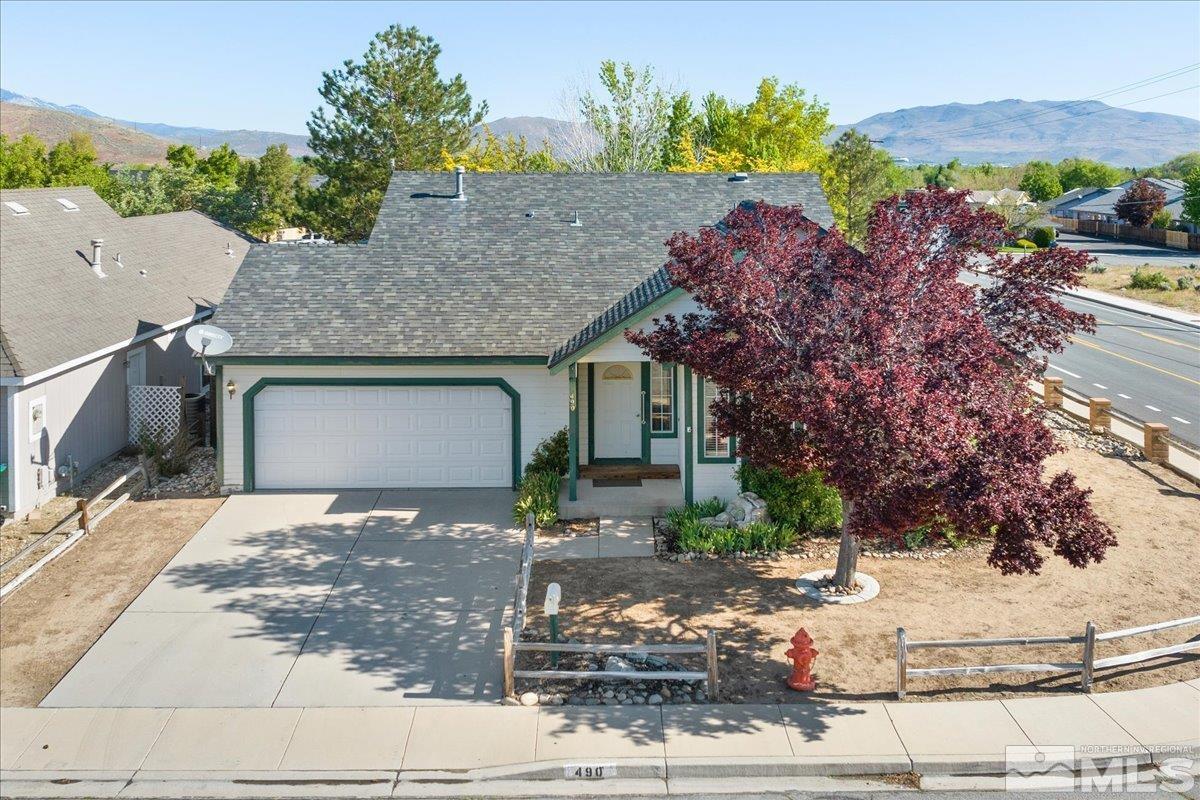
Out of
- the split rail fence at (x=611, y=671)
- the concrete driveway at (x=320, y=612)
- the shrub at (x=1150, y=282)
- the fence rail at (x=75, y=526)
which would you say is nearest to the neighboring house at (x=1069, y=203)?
the shrub at (x=1150, y=282)

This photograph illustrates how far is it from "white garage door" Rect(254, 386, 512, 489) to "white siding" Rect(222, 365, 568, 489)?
0.28 m

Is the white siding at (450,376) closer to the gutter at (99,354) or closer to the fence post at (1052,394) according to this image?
the gutter at (99,354)

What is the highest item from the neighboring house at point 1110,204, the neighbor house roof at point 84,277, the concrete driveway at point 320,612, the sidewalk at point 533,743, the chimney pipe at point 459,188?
the neighboring house at point 1110,204

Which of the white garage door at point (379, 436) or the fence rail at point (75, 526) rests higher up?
the white garage door at point (379, 436)

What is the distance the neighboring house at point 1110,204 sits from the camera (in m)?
82.8

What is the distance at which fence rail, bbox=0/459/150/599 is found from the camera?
48.9ft

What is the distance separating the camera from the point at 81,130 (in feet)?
534

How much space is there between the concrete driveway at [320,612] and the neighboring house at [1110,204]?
81.1 meters

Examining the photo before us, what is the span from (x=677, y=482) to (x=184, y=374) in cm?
1297

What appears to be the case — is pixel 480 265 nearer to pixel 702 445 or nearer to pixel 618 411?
pixel 618 411

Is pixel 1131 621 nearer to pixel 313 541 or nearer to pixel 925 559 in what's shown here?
pixel 925 559

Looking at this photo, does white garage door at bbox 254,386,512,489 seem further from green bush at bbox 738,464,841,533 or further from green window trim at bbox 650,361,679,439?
green bush at bbox 738,464,841,533

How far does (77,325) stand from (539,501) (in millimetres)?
9927

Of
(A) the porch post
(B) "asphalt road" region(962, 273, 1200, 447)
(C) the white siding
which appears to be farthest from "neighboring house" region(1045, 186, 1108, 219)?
(A) the porch post
